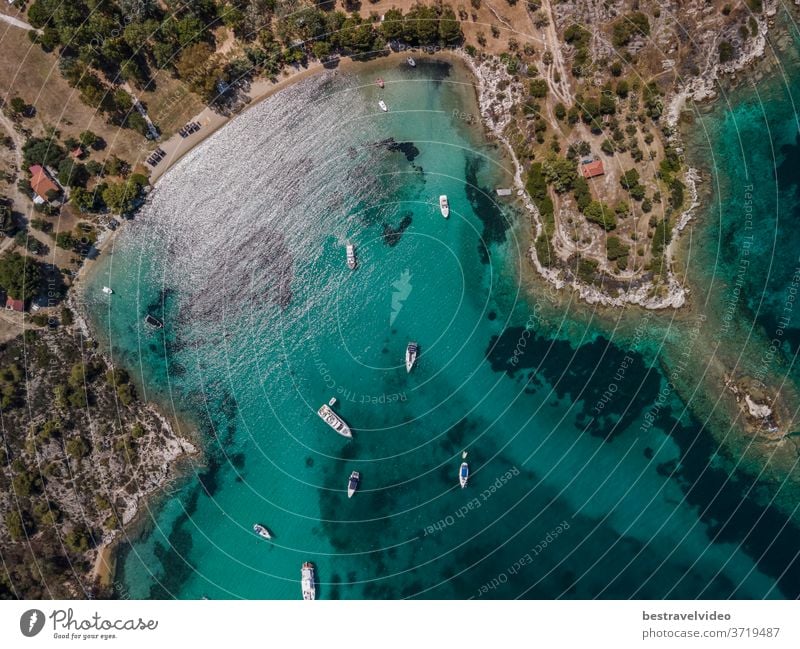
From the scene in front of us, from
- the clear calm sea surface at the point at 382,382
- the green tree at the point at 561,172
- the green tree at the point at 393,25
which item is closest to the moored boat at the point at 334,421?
the clear calm sea surface at the point at 382,382

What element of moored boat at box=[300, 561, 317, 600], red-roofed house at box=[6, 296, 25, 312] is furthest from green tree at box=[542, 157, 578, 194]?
red-roofed house at box=[6, 296, 25, 312]

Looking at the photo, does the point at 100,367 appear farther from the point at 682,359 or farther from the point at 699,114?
the point at 699,114

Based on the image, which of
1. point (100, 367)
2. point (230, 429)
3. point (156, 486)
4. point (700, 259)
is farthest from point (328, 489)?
point (700, 259)

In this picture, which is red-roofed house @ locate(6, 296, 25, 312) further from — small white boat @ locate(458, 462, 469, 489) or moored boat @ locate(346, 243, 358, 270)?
small white boat @ locate(458, 462, 469, 489)

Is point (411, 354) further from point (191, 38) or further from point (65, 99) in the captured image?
point (65, 99)

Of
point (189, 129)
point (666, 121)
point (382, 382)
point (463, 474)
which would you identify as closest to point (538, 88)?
point (666, 121)

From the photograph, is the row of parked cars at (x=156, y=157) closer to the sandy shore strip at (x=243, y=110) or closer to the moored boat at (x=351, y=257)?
the sandy shore strip at (x=243, y=110)
